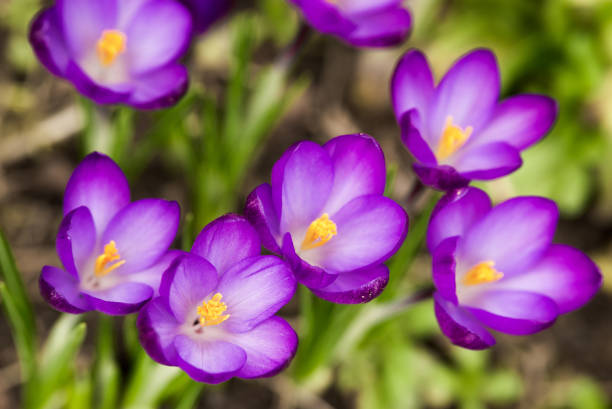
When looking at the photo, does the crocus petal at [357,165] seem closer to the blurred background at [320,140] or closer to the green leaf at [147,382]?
the blurred background at [320,140]

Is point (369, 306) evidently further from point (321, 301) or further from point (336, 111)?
point (336, 111)

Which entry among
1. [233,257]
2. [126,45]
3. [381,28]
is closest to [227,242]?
[233,257]

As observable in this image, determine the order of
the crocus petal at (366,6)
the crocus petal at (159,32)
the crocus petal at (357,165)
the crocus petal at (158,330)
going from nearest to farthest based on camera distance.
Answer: the crocus petal at (158,330) < the crocus petal at (357,165) < the crocus petal at (159,32) < the crocus petal at (366,6)

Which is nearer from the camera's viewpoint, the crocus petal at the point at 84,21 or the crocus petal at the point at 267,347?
the crocus petal at the point at 267,347

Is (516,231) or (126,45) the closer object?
(516,231)

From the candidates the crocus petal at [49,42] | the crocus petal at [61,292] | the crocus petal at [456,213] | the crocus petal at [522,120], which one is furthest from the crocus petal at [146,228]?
the crocus petal at [522,120]

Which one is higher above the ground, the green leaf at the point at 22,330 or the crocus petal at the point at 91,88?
the crocus petal at the point at 91,88

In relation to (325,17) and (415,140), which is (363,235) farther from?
(325,17)

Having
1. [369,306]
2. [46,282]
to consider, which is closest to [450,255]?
[369,306]
